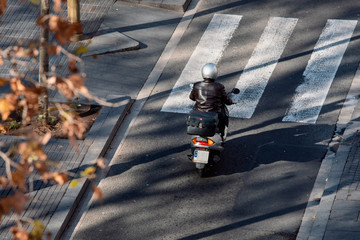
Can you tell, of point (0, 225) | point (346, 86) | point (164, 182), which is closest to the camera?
point (0, 225)

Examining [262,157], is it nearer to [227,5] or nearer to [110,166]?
[110,166]

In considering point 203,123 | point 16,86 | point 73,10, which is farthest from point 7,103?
point 73,10

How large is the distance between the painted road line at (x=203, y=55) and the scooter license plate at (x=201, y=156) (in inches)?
85.5

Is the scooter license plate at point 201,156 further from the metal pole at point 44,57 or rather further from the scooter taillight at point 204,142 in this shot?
the metal pole at point 44,57

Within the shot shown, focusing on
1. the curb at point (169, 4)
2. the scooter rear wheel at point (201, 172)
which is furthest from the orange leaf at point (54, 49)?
the curb at point (169, 4)

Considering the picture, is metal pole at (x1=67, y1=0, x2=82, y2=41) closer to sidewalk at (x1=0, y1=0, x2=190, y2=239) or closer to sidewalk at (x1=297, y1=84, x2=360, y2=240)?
sidewalk at (x1=0, y1=0, x2=190, y2=239)

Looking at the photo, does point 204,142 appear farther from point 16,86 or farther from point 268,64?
point 16,86

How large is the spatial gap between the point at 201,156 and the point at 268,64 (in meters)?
3.88

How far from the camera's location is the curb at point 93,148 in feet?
36.2

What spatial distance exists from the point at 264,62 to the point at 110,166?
427cm

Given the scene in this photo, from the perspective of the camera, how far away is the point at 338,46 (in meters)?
15.1

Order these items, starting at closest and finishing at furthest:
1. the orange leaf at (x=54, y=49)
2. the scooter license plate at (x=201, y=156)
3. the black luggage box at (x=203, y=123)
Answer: the orange leaf at (x=54, y=49) → the black luggage box at (x=203, y=123) → the scooter license plate at (x=201, y=156)

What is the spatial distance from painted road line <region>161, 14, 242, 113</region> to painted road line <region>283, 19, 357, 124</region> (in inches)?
75.3

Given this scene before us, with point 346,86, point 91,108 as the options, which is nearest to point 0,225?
point 91,108
